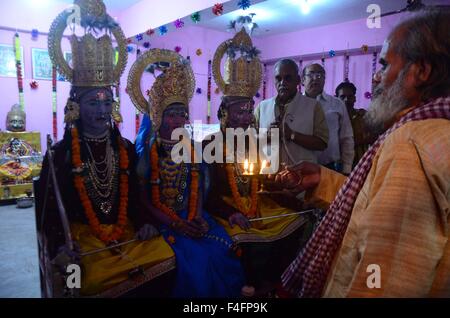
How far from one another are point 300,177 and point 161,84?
1439mm

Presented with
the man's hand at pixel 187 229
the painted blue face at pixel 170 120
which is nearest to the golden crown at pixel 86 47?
the painted blue face at pixel 170 120

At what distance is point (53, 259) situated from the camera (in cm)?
182

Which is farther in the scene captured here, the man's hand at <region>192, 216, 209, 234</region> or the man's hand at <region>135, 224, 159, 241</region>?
the man's hand at <region>192, 216, 209, 234</region>

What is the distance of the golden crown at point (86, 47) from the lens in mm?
2266

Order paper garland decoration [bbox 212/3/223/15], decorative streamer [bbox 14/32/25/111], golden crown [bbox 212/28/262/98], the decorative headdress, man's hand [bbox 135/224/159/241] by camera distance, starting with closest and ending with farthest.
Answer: man's hand [bbox 135/224/159/241], the decorative headdress, golden crown [bbox 212/28/262/98], paper garland decoration [bbox 212/3/223/15], decorative streamer [bbox 14/32/25/111]

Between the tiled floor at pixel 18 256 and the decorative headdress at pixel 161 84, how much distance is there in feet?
6.29

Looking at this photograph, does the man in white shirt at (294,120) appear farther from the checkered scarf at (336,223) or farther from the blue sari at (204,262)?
the checkered scarf at (336,223)

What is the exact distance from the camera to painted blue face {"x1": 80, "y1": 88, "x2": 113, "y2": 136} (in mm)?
2256

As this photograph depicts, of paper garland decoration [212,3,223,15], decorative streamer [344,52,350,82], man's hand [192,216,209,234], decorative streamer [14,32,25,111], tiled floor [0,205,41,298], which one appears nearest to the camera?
man's hand [192,216,209,234]

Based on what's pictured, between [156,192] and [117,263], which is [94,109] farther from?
[117,263]

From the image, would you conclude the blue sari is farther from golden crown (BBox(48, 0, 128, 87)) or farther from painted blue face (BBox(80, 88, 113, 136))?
golden crown (BBox(48, 0, 128, 87))

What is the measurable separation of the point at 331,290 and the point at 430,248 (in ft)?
1.25

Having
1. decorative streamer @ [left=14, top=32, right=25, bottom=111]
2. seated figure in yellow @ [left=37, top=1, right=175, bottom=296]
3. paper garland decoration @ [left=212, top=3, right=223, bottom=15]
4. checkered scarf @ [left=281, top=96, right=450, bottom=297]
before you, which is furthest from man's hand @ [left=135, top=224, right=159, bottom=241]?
decorative streamer @ [left=14, top=32, right=25, bottom=111]

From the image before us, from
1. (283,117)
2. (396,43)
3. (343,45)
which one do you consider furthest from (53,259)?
(343,45)
